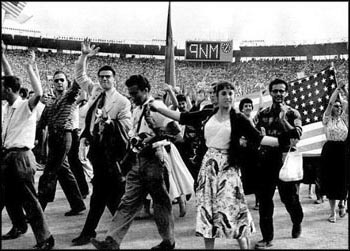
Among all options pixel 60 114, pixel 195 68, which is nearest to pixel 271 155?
pixel 60 114

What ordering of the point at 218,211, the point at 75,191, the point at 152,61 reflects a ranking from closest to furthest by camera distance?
the point at 218,211
the point at 75,191
the point at 152,61

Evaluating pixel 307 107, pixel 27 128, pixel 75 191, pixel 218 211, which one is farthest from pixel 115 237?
pixel 307 107

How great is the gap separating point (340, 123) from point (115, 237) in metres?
3.86

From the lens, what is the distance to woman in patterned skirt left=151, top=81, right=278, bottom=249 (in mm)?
4094

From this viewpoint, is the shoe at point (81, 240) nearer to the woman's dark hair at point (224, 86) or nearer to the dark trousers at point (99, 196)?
the dark trousers at point (99, 196)

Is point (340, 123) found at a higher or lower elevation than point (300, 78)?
lower

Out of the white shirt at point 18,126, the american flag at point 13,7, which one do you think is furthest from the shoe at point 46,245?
the american flag at point 13,7

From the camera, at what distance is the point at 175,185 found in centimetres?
577

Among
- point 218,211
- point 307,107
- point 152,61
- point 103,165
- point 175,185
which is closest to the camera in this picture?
point 218,211

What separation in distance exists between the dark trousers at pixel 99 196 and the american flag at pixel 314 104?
4.60 m

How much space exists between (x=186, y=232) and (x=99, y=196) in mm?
1282

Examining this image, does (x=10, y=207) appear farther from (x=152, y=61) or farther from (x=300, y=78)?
(x=152, y=61)

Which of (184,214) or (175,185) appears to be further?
(184,214)

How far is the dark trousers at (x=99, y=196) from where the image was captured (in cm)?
478
